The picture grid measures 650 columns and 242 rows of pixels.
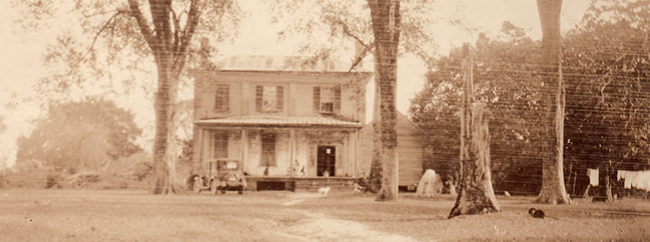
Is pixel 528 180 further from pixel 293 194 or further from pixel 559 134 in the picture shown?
pixel 293 194

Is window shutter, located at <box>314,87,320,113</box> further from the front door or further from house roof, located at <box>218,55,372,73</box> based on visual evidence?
the front door

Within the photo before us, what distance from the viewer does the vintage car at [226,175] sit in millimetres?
2529

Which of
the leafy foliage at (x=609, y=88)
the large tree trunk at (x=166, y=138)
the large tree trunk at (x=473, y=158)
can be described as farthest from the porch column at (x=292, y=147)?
the leafy foliage at (x=609, y=88)

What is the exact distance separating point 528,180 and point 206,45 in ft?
7.74

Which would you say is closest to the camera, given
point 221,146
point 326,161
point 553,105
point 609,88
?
point 221,146

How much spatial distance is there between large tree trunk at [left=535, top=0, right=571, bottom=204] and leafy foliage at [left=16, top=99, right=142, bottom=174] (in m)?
2.74

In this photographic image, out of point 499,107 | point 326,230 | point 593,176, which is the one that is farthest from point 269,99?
point 593,176

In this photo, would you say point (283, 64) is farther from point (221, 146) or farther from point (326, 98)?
point (221, 146)

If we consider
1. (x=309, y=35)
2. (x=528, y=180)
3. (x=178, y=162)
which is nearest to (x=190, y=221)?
(x=178, y=162)

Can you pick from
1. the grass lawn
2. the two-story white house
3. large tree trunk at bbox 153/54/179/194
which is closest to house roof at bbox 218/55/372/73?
the two-story white house

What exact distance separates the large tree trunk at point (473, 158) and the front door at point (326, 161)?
2.77ft

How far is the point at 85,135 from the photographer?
2521 mm

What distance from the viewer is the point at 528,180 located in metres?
2.82

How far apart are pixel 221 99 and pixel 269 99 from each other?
304mm
